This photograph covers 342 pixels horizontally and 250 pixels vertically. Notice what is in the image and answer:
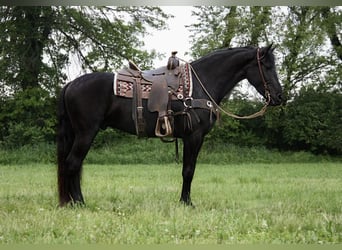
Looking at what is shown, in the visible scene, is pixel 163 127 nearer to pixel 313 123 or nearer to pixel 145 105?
pixel 145 105

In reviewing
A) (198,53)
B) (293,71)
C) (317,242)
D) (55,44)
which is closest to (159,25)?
(198,53)

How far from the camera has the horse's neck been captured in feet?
17.6

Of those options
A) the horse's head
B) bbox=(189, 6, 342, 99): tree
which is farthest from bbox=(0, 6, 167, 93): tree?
the horse's head

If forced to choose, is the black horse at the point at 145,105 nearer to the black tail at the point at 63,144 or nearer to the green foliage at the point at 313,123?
the black tail at the point at 63,144

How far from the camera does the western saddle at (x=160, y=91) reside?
16.7 feet

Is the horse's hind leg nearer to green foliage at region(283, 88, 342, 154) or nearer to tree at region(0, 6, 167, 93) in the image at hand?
tree at region(0, 6, 167, 93)

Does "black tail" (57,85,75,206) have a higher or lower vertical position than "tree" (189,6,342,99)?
lower

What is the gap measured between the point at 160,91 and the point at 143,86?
228 mm

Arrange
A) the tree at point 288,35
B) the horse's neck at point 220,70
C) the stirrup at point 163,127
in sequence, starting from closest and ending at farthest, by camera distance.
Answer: the stirrup at point 163,127 → the horse's neck at point 220,70 → the tree at point 288,35

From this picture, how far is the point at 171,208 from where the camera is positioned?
4773mm

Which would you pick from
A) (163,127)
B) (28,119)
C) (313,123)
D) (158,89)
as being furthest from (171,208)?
(28,119)

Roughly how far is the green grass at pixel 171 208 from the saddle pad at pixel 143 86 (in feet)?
4.15

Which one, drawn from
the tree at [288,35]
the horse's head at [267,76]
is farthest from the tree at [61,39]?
the horse's head at [267,76]

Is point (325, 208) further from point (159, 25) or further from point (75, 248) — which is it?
point (159, 25)
